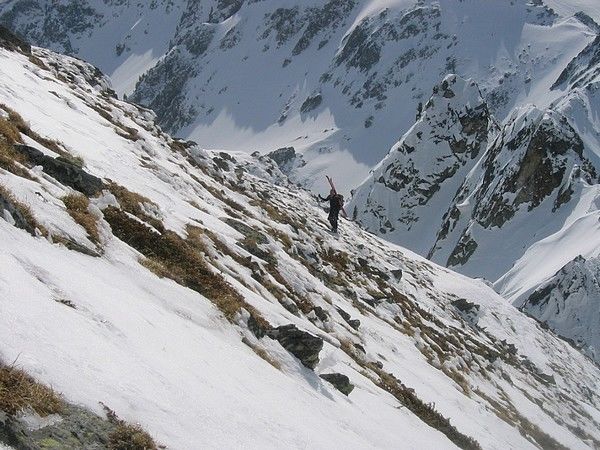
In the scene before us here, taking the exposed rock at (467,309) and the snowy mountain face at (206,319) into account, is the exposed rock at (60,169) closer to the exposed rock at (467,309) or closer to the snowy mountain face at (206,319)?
the snowy mountain face at (206,319)

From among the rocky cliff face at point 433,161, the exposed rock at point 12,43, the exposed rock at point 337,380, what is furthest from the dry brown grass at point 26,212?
the rocky cliff face at point 433,161

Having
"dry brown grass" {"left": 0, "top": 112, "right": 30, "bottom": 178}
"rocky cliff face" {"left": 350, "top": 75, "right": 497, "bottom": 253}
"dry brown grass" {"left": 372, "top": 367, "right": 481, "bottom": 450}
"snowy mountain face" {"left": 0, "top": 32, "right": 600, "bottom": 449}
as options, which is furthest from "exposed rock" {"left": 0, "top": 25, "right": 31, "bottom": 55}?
"rocky cliff face" {"left": 350, "top": 75, "right": 497, "bottom": 253}

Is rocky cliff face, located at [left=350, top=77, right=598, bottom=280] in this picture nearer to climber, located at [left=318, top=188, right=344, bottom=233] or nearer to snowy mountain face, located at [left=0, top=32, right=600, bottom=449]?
climber, located at [left=318, top=188, right=344, bottom=233]

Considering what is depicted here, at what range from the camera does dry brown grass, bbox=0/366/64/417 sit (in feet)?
17.6

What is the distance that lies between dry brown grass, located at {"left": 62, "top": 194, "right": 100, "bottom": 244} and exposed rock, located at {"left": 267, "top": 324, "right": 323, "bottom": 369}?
3793 mm

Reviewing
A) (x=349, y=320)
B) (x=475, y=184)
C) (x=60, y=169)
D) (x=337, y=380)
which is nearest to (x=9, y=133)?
(x=60, y=169)

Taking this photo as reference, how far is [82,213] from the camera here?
1111 cm

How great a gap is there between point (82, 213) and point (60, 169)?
2.03 meters

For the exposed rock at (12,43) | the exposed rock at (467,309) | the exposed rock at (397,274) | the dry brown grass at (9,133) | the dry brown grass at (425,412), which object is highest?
the exposed rock at (467,309)

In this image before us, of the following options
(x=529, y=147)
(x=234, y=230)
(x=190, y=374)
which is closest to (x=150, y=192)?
(x=234, y=230)

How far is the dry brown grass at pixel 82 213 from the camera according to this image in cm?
1070

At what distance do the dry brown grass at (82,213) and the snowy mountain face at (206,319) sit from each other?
1.7 inches

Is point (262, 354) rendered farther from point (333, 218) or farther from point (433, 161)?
point (433, 161)

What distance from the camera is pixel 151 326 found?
8.56 meters
